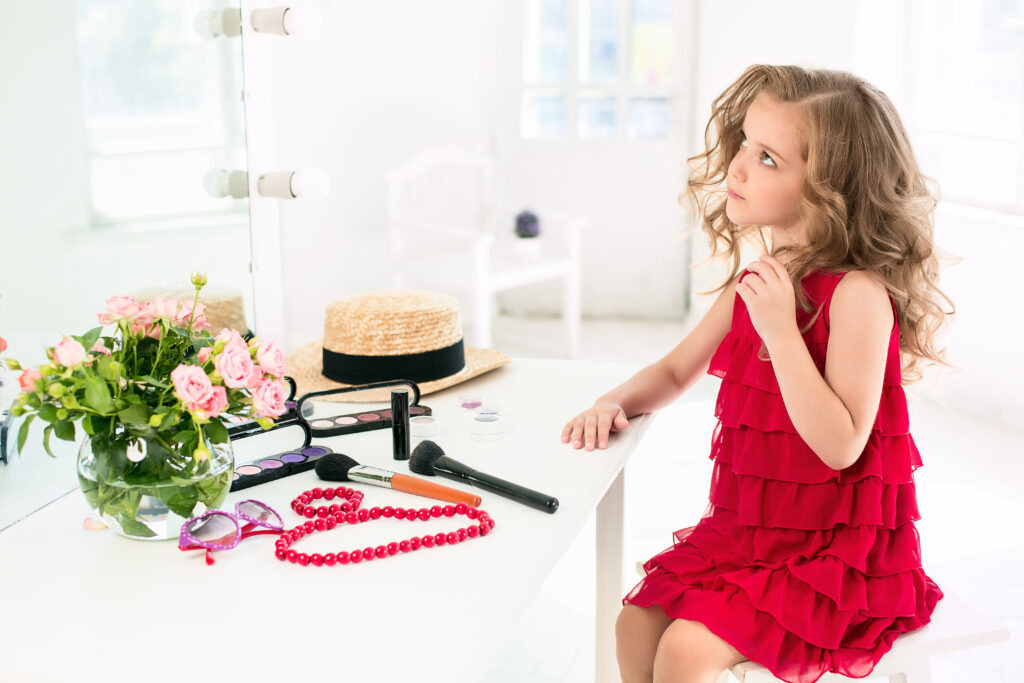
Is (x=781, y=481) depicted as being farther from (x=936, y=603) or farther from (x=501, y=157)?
(x=501, y=157)

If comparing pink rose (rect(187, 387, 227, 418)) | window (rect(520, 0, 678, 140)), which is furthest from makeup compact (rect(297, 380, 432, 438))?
window (rect(520, 0, 678, 140))

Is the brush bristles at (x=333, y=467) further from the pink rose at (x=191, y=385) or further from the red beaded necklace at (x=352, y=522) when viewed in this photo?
the pink rose at (x=191, y=385)

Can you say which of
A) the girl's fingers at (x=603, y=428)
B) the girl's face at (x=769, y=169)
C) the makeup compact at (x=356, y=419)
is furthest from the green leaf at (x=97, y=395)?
the girl's face at (x=769, y=169)

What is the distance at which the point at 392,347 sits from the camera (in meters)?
1.66

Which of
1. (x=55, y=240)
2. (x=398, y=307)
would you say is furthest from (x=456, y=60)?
(x=55, y=240)

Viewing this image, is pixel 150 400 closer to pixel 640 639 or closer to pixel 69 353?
pixel 69 353

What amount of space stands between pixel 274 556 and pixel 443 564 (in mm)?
176

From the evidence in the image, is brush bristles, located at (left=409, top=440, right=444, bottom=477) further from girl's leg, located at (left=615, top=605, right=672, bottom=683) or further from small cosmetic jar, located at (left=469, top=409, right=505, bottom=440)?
girl's leg, located at (left=615, top=605, right=672, bottom=683)

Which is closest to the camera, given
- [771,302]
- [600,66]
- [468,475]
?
[468,475]

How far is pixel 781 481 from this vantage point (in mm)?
1398

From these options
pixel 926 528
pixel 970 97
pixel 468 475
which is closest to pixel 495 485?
pixel 468 475

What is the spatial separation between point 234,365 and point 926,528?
2.05 m

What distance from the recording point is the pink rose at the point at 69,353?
1.00m

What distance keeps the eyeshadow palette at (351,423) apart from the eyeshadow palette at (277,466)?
8 centimetres
